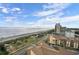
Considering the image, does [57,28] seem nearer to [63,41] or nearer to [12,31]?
[63,41]

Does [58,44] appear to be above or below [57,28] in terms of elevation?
below

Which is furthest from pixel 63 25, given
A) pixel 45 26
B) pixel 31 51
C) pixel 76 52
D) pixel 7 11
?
pixel 7 11

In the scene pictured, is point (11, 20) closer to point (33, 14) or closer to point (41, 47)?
point (33, 14)

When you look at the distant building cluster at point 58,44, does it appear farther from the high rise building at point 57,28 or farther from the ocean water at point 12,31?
the ocean water at point 12,31

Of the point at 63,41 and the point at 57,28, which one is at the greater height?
the point at 57,28

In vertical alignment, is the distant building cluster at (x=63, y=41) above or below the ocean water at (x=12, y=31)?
below

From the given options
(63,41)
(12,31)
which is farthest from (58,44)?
(12,31)

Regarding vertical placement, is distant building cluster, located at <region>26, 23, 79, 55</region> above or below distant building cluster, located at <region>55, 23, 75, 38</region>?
below

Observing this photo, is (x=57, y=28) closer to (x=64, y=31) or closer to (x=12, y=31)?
(x=64, y=31)

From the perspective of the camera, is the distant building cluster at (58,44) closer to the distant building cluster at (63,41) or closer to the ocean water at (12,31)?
the distant building cluster at (63,41)

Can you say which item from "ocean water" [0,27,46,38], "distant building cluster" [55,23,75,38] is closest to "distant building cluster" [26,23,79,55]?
"distant building cluster" [55,23,75,38]

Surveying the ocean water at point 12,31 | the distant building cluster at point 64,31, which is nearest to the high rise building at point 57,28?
the distant building cluster at point 64,31

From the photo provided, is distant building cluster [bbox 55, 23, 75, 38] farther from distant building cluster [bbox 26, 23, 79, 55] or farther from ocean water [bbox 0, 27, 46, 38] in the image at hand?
ocean water [bbox 0, 27, 46, 38]
